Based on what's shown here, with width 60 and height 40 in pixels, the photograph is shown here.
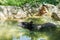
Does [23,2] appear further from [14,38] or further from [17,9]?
[14,38]

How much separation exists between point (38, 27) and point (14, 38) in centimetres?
193

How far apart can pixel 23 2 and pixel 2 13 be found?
2.44m

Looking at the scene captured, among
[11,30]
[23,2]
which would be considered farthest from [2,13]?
[11,30]

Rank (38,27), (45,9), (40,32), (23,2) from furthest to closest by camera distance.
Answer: (23,2)
(45,9)
(38,27)
(40,32)

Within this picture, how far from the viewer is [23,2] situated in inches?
574

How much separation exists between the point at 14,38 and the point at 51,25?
264cm

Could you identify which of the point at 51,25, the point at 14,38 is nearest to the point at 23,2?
the point at 51,25

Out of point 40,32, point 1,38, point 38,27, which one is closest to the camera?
point 1,38

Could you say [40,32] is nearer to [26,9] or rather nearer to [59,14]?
[59,14]

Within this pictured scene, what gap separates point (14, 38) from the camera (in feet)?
23.9

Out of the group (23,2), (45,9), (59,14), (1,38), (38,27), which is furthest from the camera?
(23,2)

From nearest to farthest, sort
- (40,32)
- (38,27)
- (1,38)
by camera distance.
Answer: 1. (1,38)
2. (40,32)
3. (38,27)

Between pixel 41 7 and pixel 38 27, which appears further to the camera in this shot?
pixel 41 7

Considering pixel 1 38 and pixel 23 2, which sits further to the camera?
pixel 23 2
